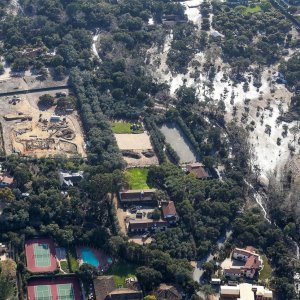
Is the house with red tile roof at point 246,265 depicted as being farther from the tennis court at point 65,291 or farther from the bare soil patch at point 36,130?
the bare soil patch at point 36,130

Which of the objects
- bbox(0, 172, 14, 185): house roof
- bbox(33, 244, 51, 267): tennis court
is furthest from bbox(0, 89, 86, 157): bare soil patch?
bbox(33, 244, 51, 267): tennis court

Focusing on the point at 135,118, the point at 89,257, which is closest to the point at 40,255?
the point at 89,257

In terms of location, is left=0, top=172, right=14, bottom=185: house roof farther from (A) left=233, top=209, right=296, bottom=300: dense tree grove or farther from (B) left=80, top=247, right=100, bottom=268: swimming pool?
(A) left=233, top=209, right=296, bottom=300: dense tree grove

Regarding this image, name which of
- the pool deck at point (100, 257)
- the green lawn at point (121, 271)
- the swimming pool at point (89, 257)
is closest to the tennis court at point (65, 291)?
the pool deck at point (100, 257)

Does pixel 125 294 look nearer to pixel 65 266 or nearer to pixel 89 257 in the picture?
pixel 89 257

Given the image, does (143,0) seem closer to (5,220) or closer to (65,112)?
(65,112)

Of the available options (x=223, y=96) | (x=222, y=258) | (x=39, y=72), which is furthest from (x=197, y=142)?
(x=39, y=72)
